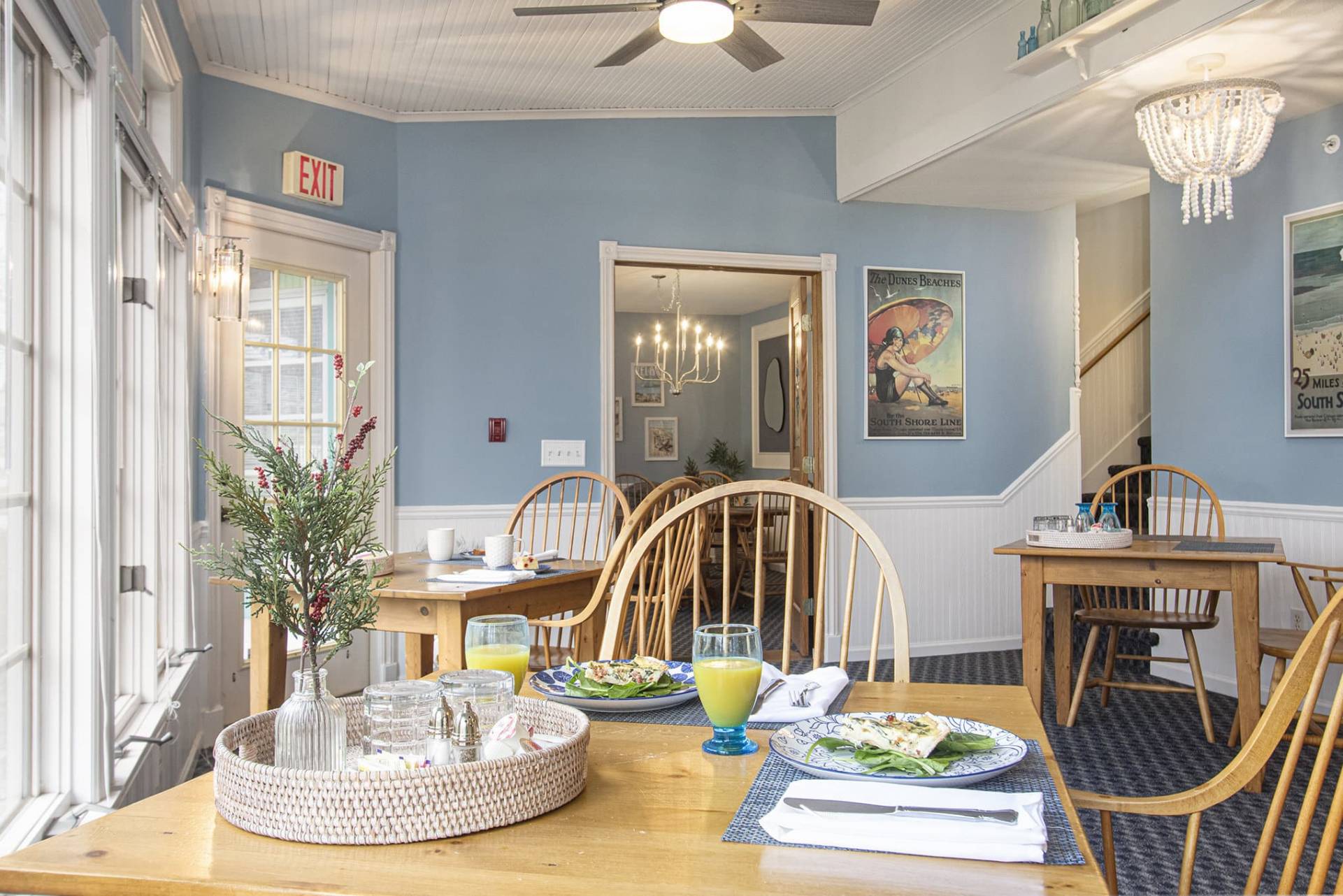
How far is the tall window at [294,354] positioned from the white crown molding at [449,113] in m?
0.71

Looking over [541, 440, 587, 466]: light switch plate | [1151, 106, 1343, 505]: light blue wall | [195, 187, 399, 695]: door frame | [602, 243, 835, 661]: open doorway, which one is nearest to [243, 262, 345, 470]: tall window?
[195, 187, 399, 695]: door frame

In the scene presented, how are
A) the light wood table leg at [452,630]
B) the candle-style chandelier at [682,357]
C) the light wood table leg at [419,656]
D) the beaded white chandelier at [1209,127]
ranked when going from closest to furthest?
the light wood table leg at [452,630] < the light wood table leg at [419,656] < the beaded white chandelier at [1209,127] < the candle-style chandelier at [682,357]

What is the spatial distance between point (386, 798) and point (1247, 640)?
3091 mm

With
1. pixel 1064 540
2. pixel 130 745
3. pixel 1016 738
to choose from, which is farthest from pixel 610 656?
pixel 1064 540

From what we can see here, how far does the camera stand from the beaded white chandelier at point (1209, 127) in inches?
130

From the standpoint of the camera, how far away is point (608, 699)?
1.32 meters

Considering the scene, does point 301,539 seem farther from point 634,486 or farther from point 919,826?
point 634,486

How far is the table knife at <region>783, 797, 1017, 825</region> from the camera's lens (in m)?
0.89

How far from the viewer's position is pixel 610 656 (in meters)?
1.70

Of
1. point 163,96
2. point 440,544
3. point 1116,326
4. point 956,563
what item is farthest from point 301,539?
point 1116,326

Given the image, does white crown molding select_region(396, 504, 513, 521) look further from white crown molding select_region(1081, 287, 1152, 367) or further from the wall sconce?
white crown molding select_region(1081, 287, 1152, 367)

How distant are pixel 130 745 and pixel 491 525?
232cm

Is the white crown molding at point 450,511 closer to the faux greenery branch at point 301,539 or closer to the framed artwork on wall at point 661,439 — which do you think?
the faux greenery branch at point 301,539

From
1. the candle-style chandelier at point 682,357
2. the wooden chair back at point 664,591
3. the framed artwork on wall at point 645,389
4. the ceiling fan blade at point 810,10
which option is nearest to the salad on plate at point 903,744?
the wooden chair back at point 664,591
